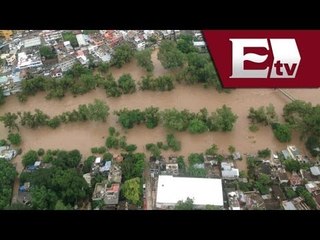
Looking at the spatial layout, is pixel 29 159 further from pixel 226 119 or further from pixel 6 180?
pixel 226 119

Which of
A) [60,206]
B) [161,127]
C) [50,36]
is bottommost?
[60,206]

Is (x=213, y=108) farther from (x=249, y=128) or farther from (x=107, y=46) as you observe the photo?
(x=107, y=46)

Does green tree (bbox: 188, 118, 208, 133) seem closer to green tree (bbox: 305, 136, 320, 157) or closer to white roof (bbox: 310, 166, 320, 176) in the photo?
green tree (bbox: 305, 136, 320, 157)

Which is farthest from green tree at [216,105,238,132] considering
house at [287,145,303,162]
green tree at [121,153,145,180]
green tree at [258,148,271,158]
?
green tree at [121,153,145,180]

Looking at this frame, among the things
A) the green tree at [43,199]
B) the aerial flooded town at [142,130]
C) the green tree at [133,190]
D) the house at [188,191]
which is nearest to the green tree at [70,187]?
the aerial flooded town at [142,130]

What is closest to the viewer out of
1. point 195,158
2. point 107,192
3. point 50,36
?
point 107,192

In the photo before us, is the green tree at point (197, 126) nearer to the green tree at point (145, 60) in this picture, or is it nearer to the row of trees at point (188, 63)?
the row of trees at point (188, 63)

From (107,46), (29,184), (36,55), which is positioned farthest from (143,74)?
(29,184)

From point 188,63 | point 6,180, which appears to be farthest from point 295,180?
point 6,180
